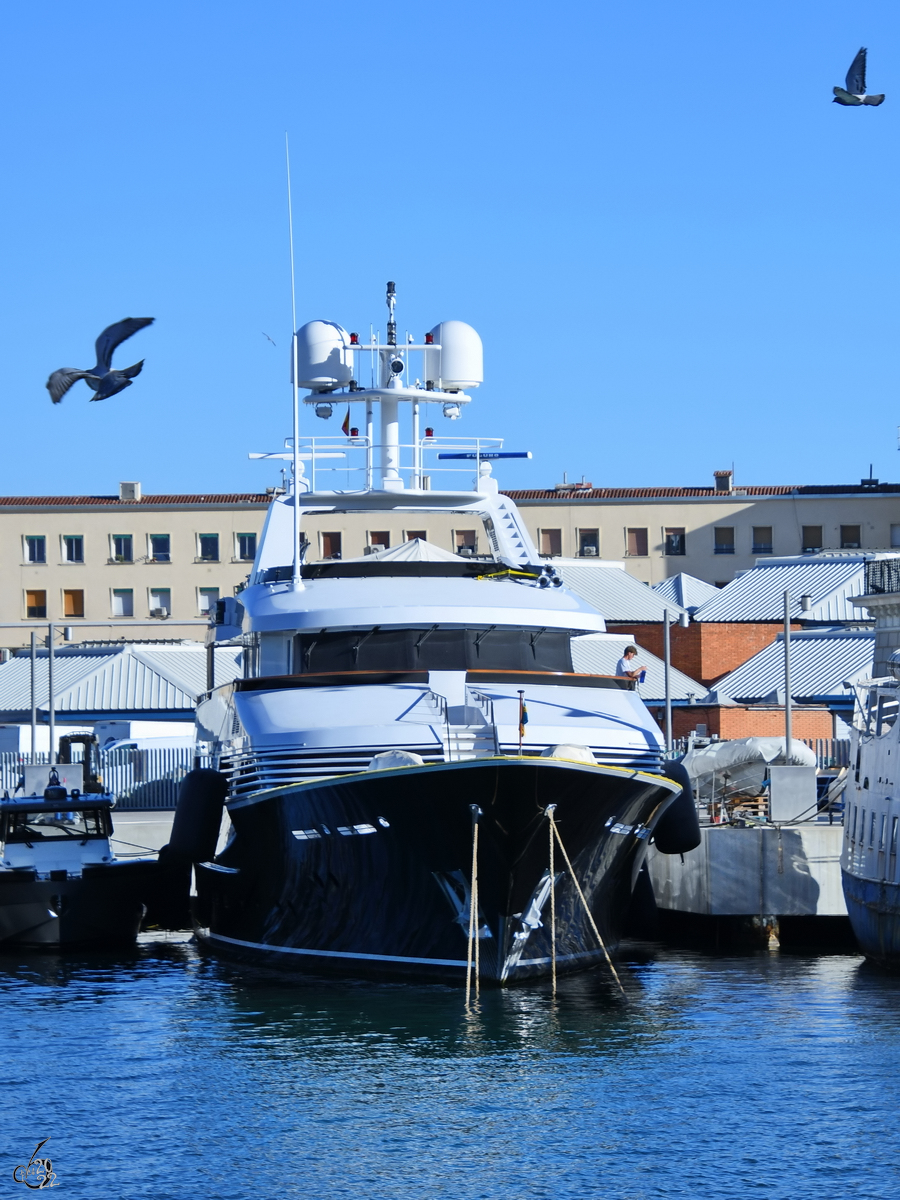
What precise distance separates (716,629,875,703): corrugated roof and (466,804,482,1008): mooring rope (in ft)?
158

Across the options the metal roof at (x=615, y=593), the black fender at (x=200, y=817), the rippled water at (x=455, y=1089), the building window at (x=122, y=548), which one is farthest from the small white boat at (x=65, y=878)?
the building window at (x=122, y=548)

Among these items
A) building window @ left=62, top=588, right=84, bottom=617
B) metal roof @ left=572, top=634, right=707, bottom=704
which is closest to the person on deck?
metal roof @ left=572, top=634, right=707, bottom=704

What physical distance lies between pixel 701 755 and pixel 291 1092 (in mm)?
20248

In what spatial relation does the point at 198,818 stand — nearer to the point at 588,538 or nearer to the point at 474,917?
the point at 474,917

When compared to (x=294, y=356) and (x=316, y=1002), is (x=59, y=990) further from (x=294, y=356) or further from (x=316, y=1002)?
(x=294, y=356)

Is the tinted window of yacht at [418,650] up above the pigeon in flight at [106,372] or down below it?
below

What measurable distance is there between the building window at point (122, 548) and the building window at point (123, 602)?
5.16ft

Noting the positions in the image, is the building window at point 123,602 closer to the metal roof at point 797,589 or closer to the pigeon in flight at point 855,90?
the metal roof at point 797,589

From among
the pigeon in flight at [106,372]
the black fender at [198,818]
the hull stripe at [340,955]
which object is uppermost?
the pigeon in flight at [106,372]

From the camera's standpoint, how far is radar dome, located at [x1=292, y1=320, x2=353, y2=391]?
109ft

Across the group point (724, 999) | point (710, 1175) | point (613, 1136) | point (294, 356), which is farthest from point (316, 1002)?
point (294, 356)

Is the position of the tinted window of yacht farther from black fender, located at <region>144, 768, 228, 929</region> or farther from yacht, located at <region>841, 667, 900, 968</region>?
yacht, located at <region>841, 667, 900, 968</region>

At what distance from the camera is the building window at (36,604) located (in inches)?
3816

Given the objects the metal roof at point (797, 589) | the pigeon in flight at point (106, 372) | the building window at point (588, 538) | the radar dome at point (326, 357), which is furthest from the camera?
the building window at point (588, 538)
